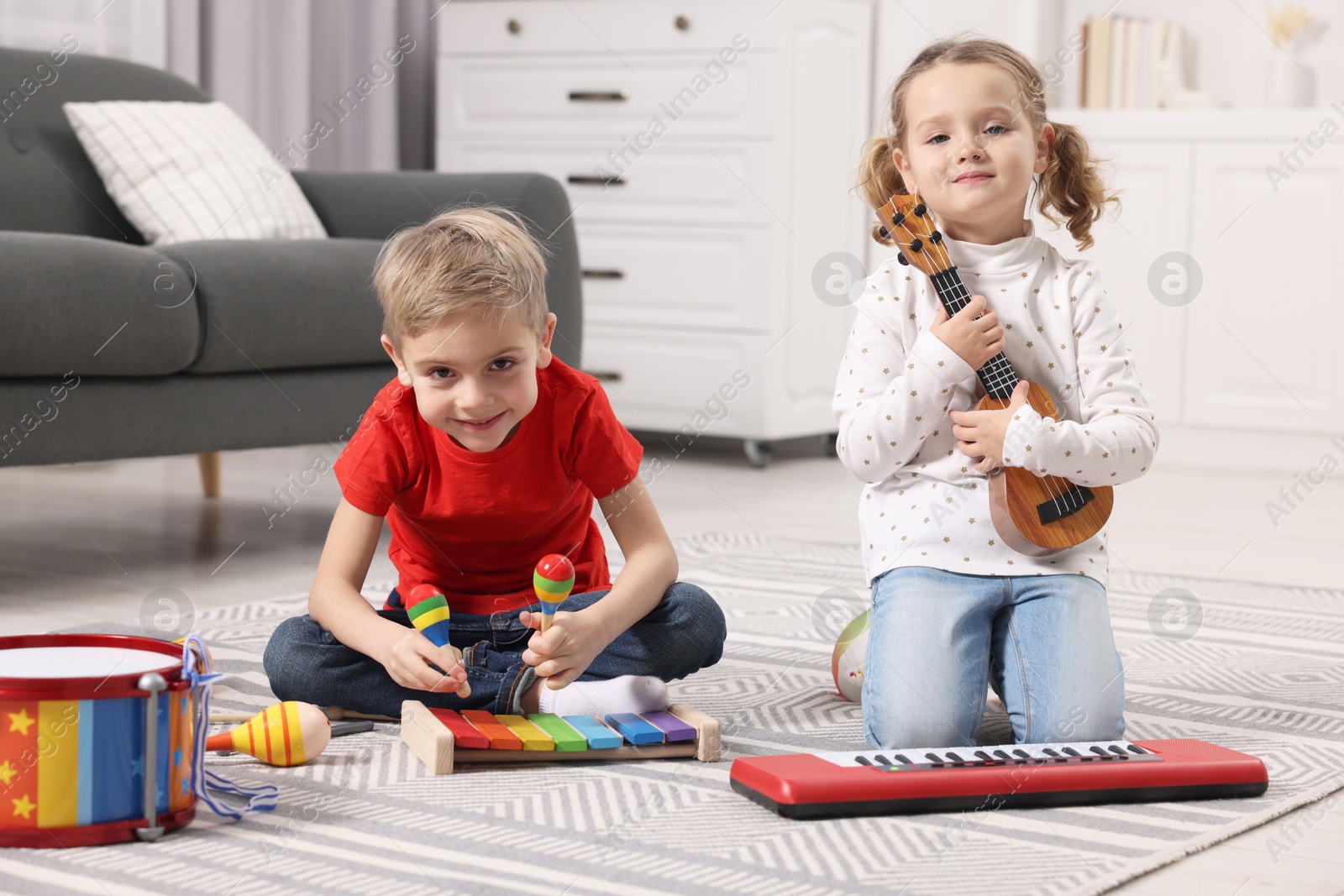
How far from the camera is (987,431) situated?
1146 mm

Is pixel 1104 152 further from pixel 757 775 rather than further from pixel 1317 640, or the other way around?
pixel 757 775

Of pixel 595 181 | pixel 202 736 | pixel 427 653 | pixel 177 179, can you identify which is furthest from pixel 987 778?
pixel 595 181

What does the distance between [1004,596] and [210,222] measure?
147 cm

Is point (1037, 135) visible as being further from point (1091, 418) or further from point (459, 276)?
point (459, 276)

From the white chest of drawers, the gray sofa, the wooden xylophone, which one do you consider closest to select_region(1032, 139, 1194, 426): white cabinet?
the white chest of drawers

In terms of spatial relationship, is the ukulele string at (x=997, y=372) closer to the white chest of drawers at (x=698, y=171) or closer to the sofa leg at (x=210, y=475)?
the sofa leg at (x=210, y=475)

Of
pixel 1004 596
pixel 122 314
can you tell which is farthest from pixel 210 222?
pixel 1004 596

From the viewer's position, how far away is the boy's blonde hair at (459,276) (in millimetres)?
1090

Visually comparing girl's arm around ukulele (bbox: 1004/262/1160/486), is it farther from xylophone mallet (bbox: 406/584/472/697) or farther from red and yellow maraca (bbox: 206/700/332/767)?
red and yellow maraca (bbox: 206/700/332/767)

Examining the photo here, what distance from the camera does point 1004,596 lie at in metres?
1.19

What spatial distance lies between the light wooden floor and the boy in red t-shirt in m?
0.47

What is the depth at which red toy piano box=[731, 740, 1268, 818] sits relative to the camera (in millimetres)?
979

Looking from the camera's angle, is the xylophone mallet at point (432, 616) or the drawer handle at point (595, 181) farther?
the drawer handle at point (595, 181)

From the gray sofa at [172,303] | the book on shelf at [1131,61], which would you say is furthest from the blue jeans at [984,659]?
the book on shelf at [1131,61]
